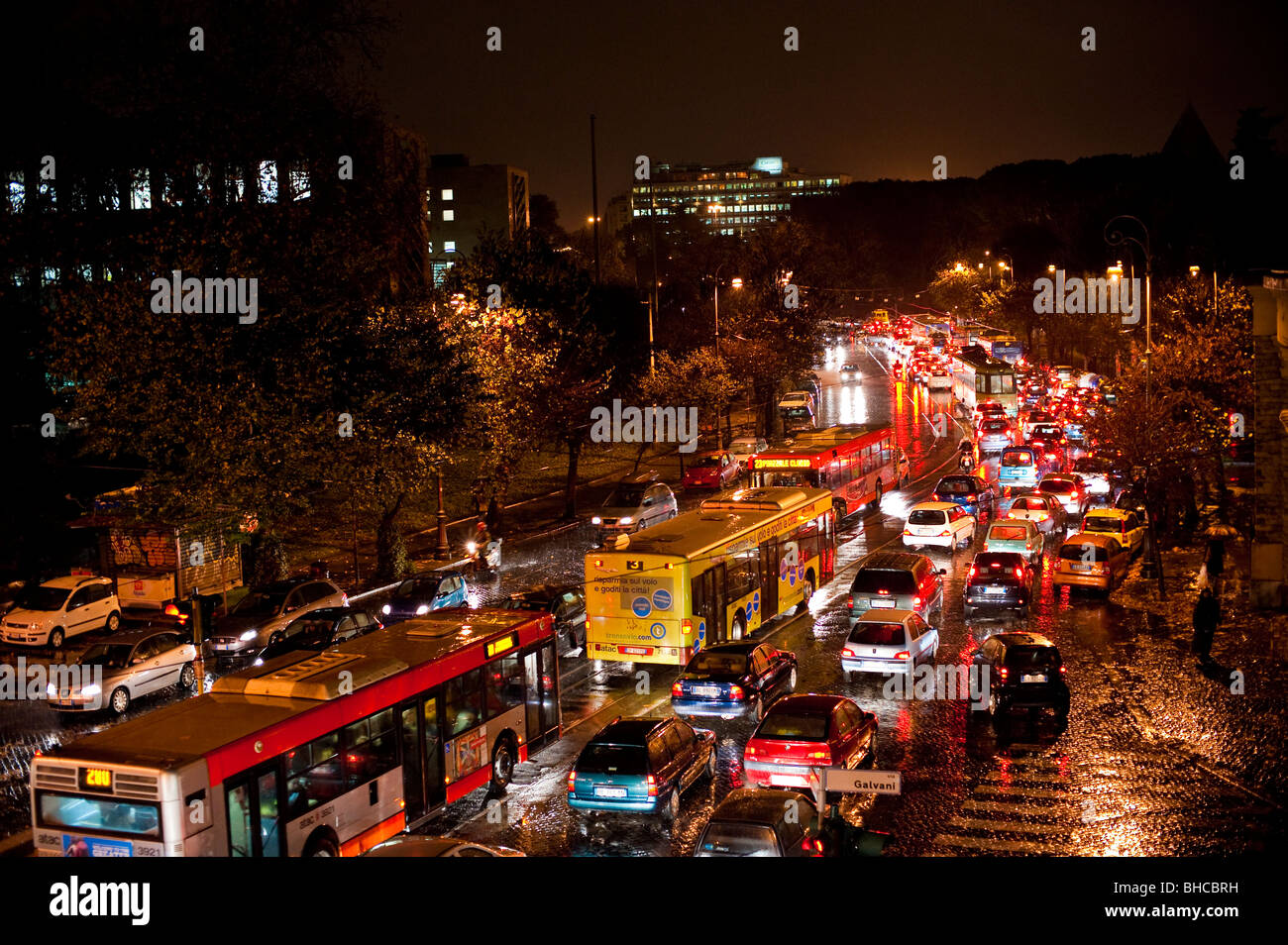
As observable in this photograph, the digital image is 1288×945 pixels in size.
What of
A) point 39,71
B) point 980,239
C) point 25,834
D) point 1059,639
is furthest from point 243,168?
point 980,239

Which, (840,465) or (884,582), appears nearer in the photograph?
(884,582)

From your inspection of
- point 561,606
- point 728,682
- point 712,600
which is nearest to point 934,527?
point 712,600

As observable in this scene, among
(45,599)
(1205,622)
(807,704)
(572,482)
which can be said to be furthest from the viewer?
(572,482)

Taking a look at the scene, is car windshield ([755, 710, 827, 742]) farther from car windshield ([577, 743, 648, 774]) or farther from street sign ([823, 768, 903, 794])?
street sign ([823, 768, 903, 794])

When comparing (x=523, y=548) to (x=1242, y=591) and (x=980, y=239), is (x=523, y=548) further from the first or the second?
(x=980, y=239)

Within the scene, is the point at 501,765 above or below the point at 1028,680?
below

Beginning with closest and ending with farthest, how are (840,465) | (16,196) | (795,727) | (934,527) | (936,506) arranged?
(795,727) < (934,527) < (936,506) < (840,465) < (16,196)

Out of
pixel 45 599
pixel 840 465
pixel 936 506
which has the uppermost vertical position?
pixel 840 465

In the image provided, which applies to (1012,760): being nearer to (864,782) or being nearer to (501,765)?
(864,782)

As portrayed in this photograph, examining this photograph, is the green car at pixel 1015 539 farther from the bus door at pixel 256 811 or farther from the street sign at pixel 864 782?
the bus door at pixel 256 811
